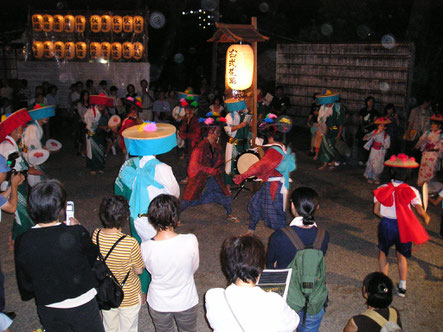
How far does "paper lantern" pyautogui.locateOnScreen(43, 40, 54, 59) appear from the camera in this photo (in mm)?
15875

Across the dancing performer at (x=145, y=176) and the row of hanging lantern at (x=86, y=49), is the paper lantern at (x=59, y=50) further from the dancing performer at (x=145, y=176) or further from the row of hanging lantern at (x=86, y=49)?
the dancing performer at (x=145, y=176)

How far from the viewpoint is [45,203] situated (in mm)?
2516

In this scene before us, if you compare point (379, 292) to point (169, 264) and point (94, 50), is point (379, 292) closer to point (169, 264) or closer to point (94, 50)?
point (169, 264)

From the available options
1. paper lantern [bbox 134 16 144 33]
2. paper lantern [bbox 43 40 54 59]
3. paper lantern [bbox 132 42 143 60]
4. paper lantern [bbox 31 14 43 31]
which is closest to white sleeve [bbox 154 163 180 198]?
paper lantern [bbox 132 42 143 60]

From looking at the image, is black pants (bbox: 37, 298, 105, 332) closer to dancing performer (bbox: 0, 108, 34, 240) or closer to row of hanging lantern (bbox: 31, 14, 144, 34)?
dancing performer (bbox: 0, 108, 34, 240)

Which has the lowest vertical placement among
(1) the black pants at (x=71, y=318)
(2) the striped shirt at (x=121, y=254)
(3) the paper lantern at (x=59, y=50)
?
(1) the black pants at (x=71, y=318)

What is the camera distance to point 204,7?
20.6m

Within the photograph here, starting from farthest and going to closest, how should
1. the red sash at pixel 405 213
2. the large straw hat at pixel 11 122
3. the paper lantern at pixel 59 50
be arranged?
the paper lantern at pixel 59 50
the large straw hat at pixel 11 122
the red sash at pixel 405 213

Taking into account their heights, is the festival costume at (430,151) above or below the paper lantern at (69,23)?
below

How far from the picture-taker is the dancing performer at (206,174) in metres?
5.97

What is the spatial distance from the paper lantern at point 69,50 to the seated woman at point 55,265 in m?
14.8

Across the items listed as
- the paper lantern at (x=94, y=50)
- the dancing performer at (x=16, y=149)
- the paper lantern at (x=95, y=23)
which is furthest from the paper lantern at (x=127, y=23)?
the dancing performer at (x=16, y=149)

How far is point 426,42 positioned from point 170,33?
452 inches

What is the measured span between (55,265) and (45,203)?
1.24 ft
